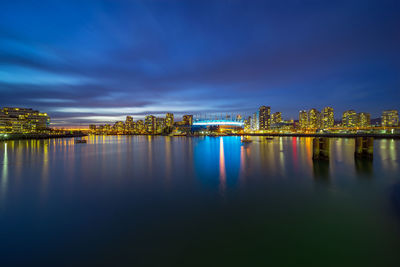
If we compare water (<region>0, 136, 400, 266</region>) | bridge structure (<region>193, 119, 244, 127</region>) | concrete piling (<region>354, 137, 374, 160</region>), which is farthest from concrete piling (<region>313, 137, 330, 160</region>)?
bridge structure (<region>193, 119, 244, 127</region>)

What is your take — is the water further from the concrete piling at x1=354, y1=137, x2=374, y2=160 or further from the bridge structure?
the bridge structure

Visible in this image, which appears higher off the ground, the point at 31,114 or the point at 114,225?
the point at 31,114

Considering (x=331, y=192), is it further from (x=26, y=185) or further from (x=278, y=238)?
(x=26, y=185)

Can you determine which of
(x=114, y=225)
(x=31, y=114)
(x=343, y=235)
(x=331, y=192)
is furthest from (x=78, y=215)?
Answer: (x=31, y=114)

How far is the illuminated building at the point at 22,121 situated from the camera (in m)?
111

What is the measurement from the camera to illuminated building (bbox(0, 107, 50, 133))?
11112 cm

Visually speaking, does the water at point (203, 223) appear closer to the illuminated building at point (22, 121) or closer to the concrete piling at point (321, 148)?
the concrete piling at point (321, 148)

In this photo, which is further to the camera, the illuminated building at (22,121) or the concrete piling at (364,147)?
the illuminated building at (22,121)

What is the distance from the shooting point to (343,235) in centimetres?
615

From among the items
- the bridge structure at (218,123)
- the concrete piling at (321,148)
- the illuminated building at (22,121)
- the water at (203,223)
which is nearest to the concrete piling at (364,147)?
the concrete piling at (321,148)

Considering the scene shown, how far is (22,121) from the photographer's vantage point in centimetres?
12062

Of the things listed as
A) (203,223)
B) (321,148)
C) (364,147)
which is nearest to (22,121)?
(321,148)

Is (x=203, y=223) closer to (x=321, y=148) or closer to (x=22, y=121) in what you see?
(x=321, y=148)

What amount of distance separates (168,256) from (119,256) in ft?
4.02
